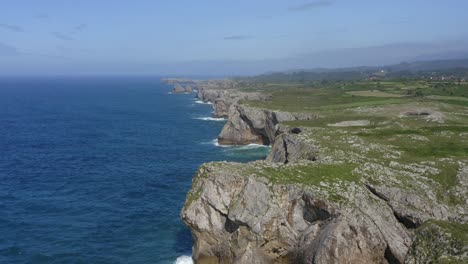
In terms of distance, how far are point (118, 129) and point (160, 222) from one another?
70.4 m

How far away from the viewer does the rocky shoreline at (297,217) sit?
113 ft

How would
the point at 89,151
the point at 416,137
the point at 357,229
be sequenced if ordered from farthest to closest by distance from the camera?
1. the point at 89,151
2. the point at 416,137
3. the point at 357,229

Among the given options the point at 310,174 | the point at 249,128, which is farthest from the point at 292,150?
the point at 249,128

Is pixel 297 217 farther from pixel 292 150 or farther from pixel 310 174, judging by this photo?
pixel 292 150

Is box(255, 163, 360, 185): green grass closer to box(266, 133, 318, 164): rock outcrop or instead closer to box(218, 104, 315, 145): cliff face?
box(266, 133, 318, 164): rock outcrop

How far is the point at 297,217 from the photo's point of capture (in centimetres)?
3888

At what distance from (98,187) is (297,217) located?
1423 inches

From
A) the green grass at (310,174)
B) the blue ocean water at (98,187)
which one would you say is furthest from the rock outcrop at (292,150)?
the blue ocean water at (98,187)

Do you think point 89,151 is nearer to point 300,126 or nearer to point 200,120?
point 300,126

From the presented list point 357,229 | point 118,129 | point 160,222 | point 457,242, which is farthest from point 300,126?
point 118,129

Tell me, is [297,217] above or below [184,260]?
above

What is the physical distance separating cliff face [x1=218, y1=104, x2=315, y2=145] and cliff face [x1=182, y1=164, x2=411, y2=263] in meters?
54.5

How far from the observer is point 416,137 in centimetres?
5931

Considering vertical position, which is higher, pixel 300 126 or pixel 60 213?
pixel 300 126
